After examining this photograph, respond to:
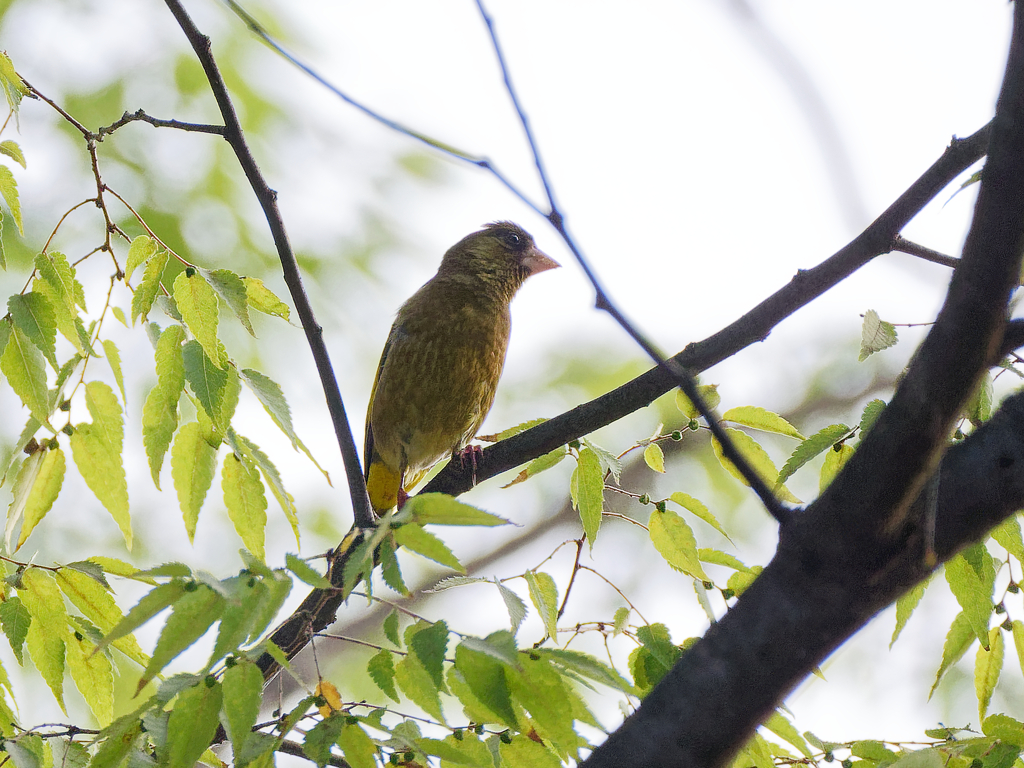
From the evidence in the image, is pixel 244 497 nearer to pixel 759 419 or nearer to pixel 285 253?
pixel 285 253

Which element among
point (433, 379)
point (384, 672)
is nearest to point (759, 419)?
point (384, 672)

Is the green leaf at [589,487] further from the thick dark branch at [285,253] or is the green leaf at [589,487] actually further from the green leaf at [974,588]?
the green leaf at [974,588]

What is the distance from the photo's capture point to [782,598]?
1.62 m

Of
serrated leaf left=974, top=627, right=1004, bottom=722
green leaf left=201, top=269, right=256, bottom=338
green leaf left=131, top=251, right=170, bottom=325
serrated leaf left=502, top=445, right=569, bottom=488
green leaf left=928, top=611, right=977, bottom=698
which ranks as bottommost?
serrated leaf left=974, top=627, right=1004, bottom=722

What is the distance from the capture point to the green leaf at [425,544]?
5.54 feet

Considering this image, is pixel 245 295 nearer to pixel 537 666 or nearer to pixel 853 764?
pixel 537 666

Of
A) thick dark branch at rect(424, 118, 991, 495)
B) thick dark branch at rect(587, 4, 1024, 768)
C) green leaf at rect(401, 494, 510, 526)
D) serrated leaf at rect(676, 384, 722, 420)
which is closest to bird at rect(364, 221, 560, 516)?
thick dark branch at rect(424, 118, 991, 495)

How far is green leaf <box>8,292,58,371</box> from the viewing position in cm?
241

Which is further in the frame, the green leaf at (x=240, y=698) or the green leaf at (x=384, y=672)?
the green leaf at (x=384, y=672)

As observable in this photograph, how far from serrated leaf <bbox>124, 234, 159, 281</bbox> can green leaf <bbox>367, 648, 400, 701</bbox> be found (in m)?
1.29

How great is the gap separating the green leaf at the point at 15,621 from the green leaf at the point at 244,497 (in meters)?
0.56

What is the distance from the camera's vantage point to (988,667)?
8.61 ft

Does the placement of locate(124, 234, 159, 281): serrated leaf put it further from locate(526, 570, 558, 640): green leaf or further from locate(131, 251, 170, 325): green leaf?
locate(526, 570, 558, 640): green leaf

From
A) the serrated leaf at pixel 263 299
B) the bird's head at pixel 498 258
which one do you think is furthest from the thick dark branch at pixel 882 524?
the bird's head at pixel 498 258
